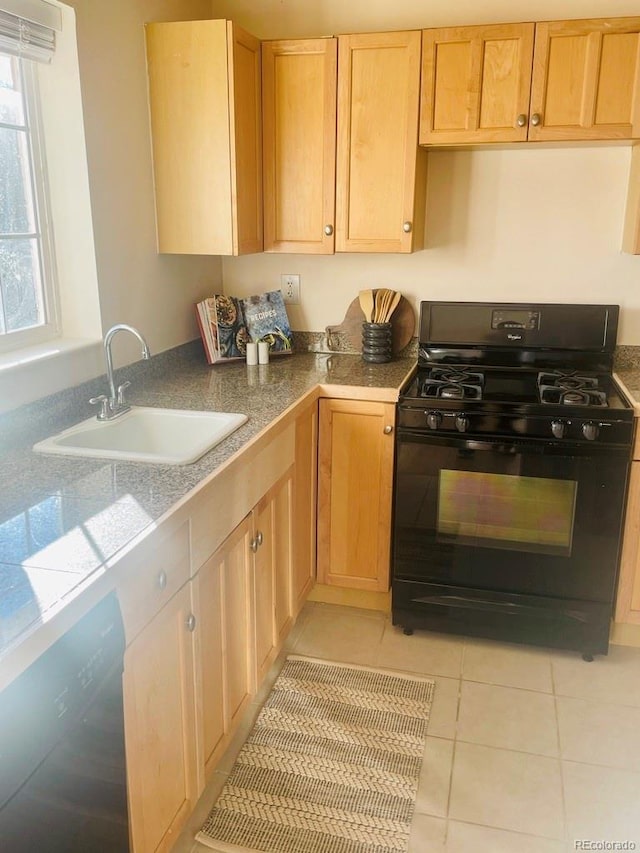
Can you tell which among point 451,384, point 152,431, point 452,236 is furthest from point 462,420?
point 152,431

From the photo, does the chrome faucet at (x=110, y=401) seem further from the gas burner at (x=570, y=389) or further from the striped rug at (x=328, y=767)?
the gas burner at (x=570, y=389)

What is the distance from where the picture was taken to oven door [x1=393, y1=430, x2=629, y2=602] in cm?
236

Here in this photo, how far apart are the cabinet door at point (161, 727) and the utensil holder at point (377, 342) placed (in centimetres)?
154

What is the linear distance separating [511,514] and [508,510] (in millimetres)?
18

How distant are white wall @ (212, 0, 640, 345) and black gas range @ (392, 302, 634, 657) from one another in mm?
413

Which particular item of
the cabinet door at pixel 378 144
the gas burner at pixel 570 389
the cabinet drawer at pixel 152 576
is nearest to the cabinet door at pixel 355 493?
the gas burner at pixel 570 389

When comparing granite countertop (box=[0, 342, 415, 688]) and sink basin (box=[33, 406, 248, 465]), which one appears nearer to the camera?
granite countertop (box=[0, 342, 415, 688])

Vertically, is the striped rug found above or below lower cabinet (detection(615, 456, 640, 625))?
below

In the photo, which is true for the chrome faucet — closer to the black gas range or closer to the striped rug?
the black gas range

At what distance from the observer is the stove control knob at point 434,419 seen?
2414 millimetres

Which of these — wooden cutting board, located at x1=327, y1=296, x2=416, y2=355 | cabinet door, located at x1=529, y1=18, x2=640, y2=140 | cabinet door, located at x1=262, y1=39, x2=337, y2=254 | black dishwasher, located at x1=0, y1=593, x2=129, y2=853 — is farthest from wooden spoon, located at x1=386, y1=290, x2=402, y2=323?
black dishwasher, located at x1=0, y1=593, x2=129, y2=853

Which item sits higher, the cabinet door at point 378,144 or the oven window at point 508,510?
the cabinet door at point 378,144

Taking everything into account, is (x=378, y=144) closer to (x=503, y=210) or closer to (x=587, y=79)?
(x=503, y=210)

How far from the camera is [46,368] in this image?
6.60 ft
